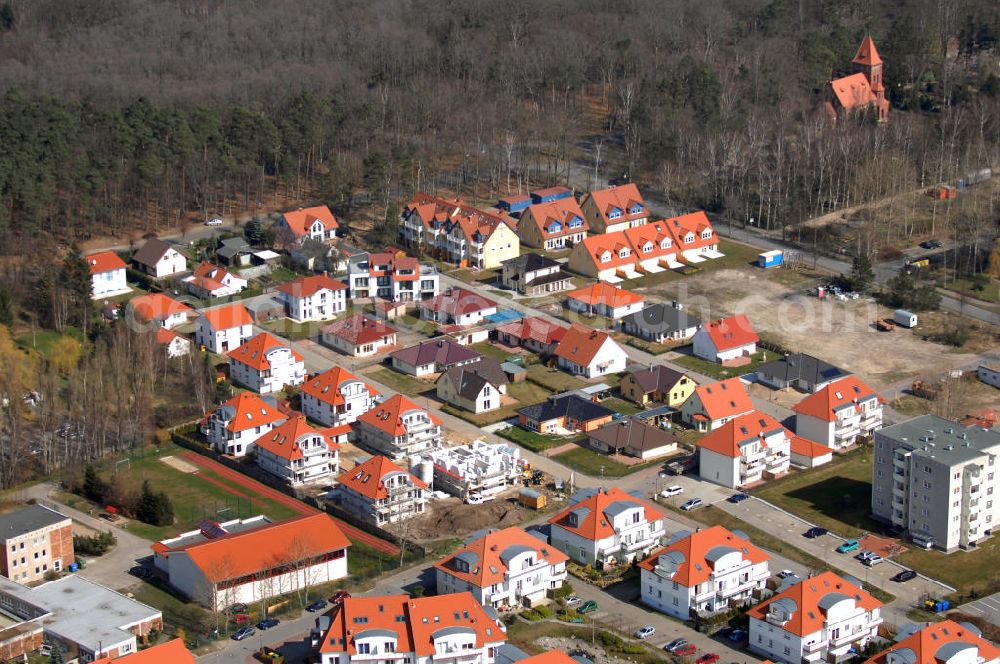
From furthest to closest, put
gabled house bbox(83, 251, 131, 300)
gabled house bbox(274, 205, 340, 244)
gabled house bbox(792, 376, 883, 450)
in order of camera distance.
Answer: gabled house bbox(274, 205, 340, 244) → gabled house bbox(83, 251, 131, 300) → gabled house bbox(792, 376, 883, 450)

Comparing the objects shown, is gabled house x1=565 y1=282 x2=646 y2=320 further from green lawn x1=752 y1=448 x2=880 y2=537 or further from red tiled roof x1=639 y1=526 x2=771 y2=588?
red tiled roof x1=639 y1=526 x2=771 y2=588

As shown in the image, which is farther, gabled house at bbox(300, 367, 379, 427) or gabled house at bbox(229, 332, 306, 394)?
gabled house at bbox(229, 332, 306, 394)

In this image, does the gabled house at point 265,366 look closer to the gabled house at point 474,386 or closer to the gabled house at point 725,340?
the gabled house at point 474,386

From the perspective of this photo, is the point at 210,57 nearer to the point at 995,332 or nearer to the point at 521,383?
the point at 521,383

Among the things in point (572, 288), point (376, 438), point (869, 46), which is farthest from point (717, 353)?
point (869, 46)

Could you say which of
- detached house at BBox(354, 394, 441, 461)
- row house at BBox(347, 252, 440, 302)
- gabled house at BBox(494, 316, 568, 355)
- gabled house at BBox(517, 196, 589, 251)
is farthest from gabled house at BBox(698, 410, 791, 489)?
gabled house at BBox(517, 196, 589, 251)

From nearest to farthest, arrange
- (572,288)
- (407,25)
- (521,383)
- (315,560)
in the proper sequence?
1. (315,560)
2. (521,383)
3. (572,288)
4. (407,25)

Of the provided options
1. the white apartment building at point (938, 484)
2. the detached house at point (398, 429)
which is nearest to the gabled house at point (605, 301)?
the detached house at point (398, 429)
